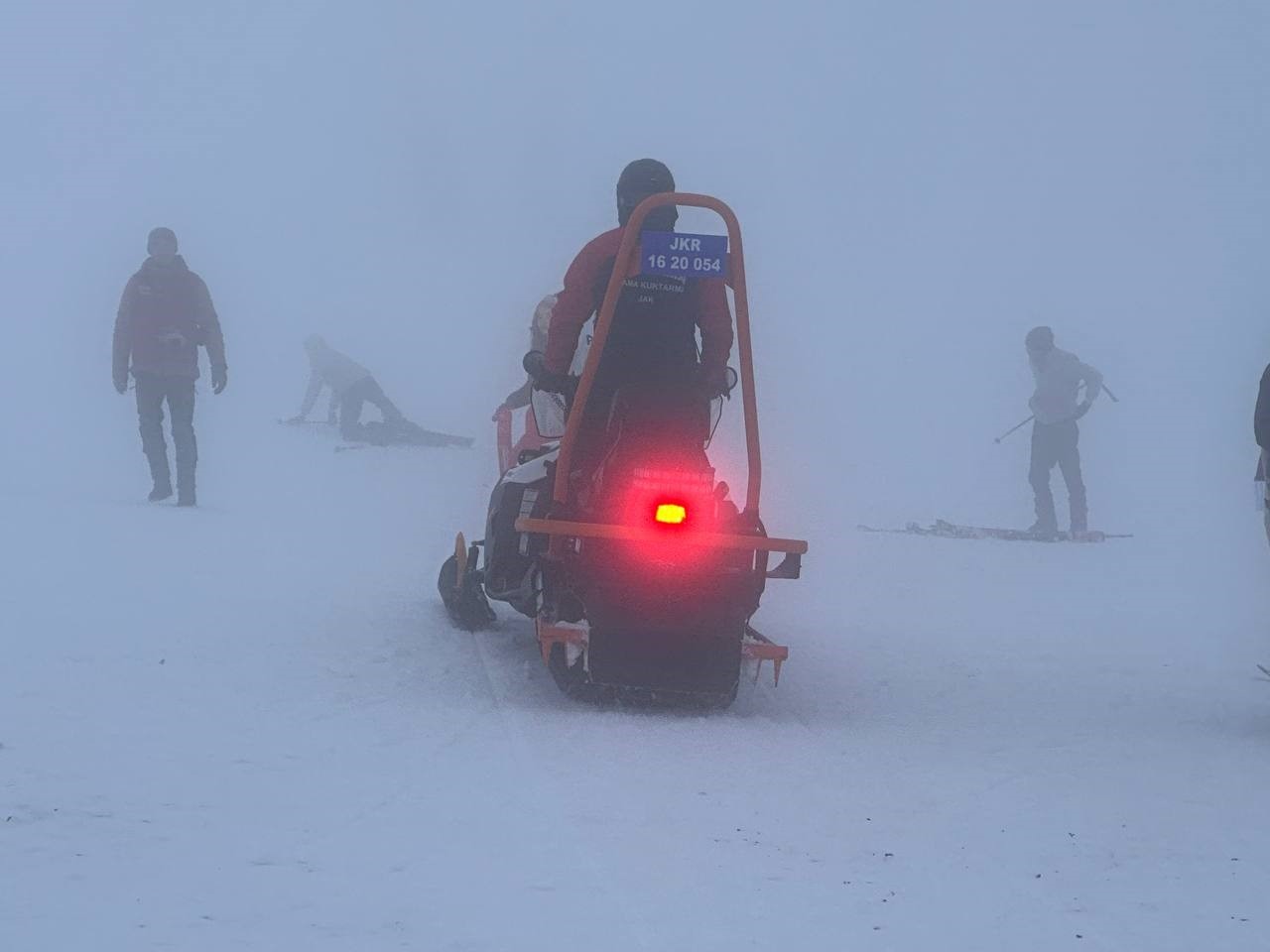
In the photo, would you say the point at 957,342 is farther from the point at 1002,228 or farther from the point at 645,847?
the point at 645,847

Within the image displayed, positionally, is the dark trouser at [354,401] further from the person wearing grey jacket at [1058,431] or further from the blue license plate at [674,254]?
the blue license plate at [674,254]

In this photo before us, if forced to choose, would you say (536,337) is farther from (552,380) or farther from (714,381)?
(714,381)

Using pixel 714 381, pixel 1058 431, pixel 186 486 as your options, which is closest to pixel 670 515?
pixel 714 381

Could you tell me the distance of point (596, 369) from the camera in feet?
19.6

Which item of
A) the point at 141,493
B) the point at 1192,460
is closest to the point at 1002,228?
the point at 1192,460

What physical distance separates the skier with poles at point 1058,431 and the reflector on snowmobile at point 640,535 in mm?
9172

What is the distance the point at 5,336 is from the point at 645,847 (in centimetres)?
3320

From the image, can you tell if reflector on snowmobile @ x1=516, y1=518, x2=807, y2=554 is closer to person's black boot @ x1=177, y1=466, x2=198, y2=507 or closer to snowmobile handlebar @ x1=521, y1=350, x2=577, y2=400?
snowmobile handlebar @ x1=521, y1=350, x2=577, y2=400

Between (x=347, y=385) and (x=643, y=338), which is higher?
(x=643, y=338)

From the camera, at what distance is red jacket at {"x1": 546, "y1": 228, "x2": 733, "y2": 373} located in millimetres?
6160

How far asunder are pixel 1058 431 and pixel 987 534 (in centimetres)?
146

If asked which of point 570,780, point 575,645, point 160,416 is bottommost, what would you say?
point 570,780

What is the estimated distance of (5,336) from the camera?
34844mm

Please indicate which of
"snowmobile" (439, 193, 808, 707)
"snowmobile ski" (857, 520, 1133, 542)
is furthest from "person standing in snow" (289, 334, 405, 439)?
"snowmobile" (439, 193, 808, 707)
